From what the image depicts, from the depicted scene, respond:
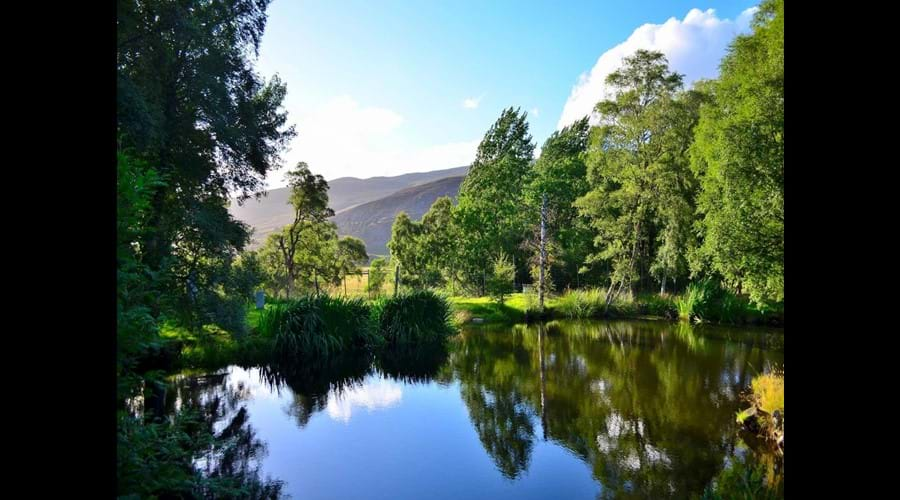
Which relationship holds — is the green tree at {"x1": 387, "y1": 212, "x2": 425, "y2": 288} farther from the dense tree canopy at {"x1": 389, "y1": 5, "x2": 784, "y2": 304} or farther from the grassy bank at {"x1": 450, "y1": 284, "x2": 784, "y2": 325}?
the grassy bank at {"x1": 450, "y1": 284, "x2": 784, "y2": 325}

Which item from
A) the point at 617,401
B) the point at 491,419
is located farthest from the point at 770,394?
the point at 491,419

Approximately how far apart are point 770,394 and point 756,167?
5.20m

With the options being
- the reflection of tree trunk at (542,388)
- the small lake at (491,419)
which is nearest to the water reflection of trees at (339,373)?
the small lake at (491,419)

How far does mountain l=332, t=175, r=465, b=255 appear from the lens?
46.1m

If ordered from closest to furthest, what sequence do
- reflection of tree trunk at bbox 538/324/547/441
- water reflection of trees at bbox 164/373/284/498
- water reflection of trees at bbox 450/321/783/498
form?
water reflection of trees at bbox 164/373/284/498
water reflection of trees at bbox 450/321/783/498
reflection of tree trunk at bbox 538/324/547/441

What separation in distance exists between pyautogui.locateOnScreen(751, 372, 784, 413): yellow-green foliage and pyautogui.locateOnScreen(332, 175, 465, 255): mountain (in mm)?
38204

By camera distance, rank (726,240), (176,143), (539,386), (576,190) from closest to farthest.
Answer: (176,143) < (539,386) < (726,240) < (576,190)

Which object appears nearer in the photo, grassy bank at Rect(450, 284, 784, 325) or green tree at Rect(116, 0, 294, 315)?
green tree at Rect(116, 0, 294, 315)

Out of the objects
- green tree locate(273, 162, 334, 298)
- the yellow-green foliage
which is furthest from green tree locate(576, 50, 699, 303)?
the yellow-green foliage

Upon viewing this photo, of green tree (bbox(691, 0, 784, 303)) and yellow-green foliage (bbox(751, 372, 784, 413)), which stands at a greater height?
green tree (bbox(691, 0, 784, 303))

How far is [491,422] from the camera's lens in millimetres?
7000
